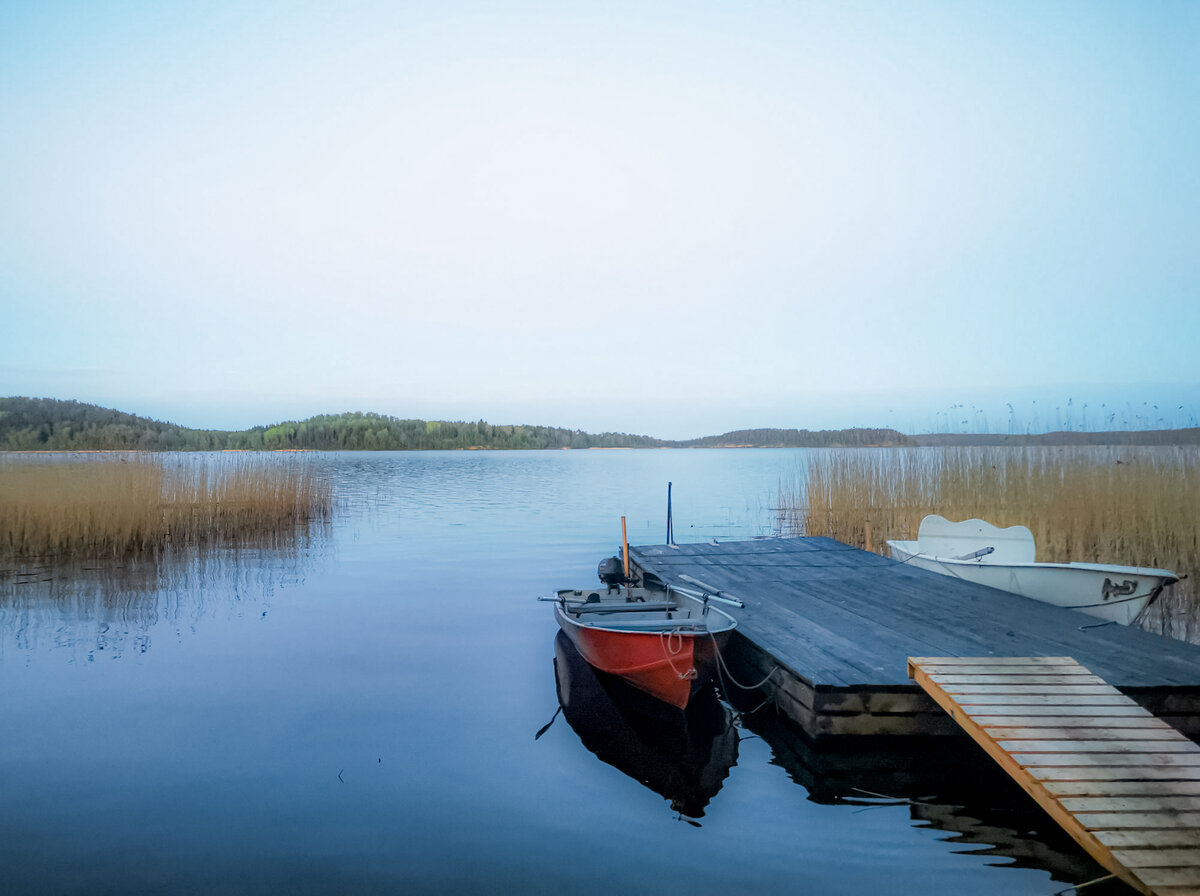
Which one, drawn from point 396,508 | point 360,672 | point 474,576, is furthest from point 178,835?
point 396,508

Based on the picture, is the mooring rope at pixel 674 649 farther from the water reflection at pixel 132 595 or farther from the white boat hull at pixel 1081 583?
the water reflection at pixel 132 595

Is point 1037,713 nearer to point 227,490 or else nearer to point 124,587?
point 124,587

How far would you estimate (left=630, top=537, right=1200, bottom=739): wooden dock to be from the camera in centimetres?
471

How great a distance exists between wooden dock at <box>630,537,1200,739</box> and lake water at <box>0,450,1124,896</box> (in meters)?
0.29

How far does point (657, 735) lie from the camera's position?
219 inches

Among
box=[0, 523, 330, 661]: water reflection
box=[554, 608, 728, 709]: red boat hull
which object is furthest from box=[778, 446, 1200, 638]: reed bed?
box=[0, 523, 330, 661]: water reflection

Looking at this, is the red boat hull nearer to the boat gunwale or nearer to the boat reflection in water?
the boat reflection in water

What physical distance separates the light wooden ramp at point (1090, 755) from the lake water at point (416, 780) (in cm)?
44

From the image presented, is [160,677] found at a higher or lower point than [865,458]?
lower

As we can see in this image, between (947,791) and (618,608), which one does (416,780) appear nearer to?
(618,608)

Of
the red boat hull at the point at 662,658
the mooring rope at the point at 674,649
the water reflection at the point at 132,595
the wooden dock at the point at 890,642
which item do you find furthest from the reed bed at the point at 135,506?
the mooring rope at the point at 674,649

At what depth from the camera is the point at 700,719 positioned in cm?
581

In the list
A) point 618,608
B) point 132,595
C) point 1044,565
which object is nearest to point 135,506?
point 132,595

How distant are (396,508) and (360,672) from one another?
16.5 m
